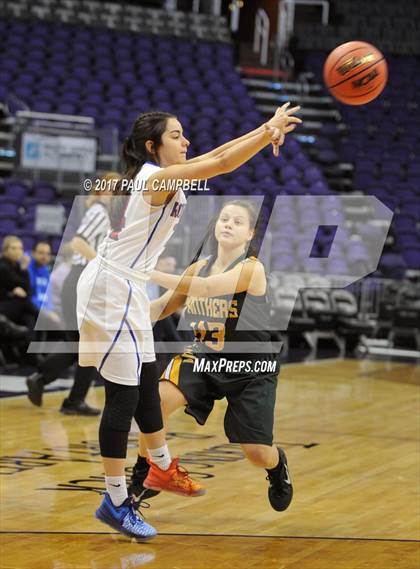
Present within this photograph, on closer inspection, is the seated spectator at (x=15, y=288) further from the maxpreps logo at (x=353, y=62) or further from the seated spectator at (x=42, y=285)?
the maxpreps logo at (x=353, y=62)

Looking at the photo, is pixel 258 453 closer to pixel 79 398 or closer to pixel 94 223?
pixel 94 223

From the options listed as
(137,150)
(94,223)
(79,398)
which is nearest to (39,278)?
(79,398)

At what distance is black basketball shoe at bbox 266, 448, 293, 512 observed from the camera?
14.6 feet

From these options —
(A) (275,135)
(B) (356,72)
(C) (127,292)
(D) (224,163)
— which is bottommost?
(C) (127,292)

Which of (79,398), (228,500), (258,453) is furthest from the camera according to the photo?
(79,398)

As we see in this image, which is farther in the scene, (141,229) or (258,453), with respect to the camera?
(258,453)

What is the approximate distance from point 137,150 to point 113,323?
688 mm

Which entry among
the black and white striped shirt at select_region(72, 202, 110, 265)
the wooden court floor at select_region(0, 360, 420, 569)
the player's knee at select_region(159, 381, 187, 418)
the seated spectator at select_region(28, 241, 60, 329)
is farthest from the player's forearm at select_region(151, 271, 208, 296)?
the seated spectator at select_region(28, 241, 60, 329)

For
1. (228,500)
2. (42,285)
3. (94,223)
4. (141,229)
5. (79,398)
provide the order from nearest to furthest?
(141,229) → (228,500) → (94,223) → (79,398) → (42,285)

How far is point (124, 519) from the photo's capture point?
13.0ft

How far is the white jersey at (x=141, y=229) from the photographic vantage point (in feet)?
12.7

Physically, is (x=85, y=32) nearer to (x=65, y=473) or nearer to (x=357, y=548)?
(x=65, y=473)

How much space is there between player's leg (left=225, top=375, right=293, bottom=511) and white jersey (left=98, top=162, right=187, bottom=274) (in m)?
0.78

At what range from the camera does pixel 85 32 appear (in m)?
21.9
